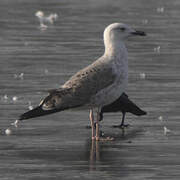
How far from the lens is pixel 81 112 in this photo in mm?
15992

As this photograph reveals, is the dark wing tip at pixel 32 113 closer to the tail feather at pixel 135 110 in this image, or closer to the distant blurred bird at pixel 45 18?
the tail feather at pixel 135 110

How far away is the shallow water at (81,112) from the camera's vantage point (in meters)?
11.5

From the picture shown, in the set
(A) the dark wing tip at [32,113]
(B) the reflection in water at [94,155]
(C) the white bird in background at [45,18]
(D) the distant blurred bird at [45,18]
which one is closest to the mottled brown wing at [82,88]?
(A) the dark wing tip at [32,113]

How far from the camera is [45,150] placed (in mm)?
12578

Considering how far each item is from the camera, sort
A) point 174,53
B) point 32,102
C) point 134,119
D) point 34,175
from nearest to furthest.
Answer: point 34,175 → point 134,119 → point 32,102 → point 174,53

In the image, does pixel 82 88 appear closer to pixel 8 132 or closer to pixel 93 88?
pixel 93 88

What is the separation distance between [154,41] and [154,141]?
14.8 metres

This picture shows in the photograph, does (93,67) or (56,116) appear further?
(56,116)

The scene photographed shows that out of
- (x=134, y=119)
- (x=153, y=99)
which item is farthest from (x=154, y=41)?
(x=134, y=119)

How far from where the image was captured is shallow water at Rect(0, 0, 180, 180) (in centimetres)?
1146

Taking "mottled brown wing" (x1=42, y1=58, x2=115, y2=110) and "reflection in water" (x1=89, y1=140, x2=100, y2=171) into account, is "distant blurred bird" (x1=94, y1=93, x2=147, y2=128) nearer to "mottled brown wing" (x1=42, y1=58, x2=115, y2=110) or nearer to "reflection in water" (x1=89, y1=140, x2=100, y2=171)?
"mottled brown wing" (x1=42, y1=58, x2=115, y2=110)

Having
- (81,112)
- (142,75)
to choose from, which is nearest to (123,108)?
(81,112)

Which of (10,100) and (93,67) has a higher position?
(93,67)

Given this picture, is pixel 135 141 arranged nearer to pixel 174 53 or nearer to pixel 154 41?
pixel 174 53
